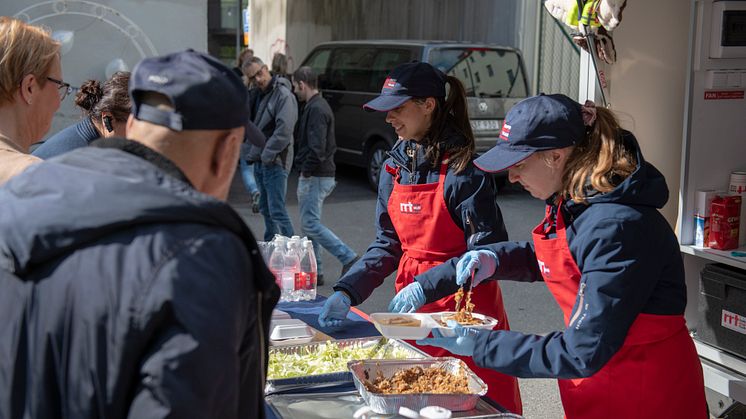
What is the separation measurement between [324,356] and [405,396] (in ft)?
2.06

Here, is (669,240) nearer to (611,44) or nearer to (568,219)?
(568,219)

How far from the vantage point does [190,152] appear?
4.86 feet

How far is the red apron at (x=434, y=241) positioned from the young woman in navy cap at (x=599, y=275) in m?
0.61

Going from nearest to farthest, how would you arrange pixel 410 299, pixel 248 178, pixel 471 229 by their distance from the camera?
pixel 410 299, pixel 471 229, pixel 248 178

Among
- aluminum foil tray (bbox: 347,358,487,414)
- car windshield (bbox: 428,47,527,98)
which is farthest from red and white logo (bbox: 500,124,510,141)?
car windshield (bbox: 428,47,527,98)

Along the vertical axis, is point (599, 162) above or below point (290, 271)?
above

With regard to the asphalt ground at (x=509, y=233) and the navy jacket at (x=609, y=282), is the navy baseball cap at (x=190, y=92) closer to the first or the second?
the navy jacket at (x=609, y=282)

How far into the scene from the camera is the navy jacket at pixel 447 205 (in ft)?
10.6

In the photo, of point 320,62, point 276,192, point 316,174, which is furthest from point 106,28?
point 320,62

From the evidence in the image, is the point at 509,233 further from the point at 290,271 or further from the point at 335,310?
the point at 335,310

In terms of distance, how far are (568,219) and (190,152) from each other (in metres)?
1.40

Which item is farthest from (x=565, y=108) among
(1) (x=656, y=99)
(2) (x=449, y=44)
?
(2) (x=449, y=44)

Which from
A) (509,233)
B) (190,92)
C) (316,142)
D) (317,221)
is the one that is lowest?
(509,233)

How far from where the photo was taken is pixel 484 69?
37.5 ft
